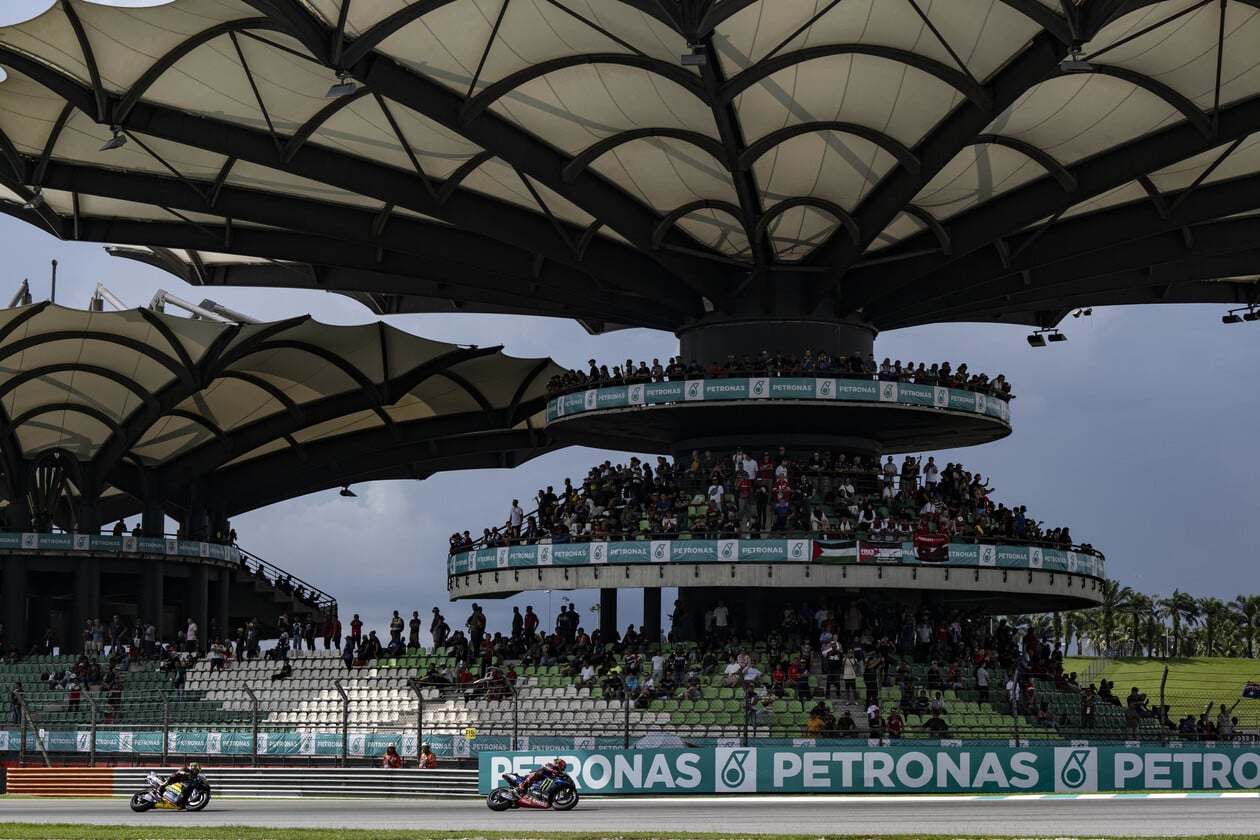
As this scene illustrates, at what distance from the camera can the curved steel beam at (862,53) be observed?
3384 centimetres

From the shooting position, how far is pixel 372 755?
1499 inches

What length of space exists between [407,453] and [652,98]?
3889 centimetres

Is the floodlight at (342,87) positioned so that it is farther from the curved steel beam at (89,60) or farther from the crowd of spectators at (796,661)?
the crowd of spectators at (796,661)

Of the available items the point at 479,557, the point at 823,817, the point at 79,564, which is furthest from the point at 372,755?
the point at 79,564

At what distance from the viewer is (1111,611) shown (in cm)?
14262

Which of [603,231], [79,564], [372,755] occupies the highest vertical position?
[603,231]

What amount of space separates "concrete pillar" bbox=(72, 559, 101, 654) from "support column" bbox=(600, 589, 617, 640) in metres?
23.1

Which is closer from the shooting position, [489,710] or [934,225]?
[489,710]

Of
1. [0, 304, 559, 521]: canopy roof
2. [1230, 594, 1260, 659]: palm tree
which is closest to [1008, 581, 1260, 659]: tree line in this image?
[1230, 594, 1260, 659]: palm tree

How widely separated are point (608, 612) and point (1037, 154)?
21663mm

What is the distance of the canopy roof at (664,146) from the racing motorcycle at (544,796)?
14.1 m

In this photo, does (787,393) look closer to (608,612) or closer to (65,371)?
(608,612)

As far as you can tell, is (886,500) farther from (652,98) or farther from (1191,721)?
(652,98)

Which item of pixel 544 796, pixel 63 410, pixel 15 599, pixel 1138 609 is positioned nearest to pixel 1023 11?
pixel 544 796
